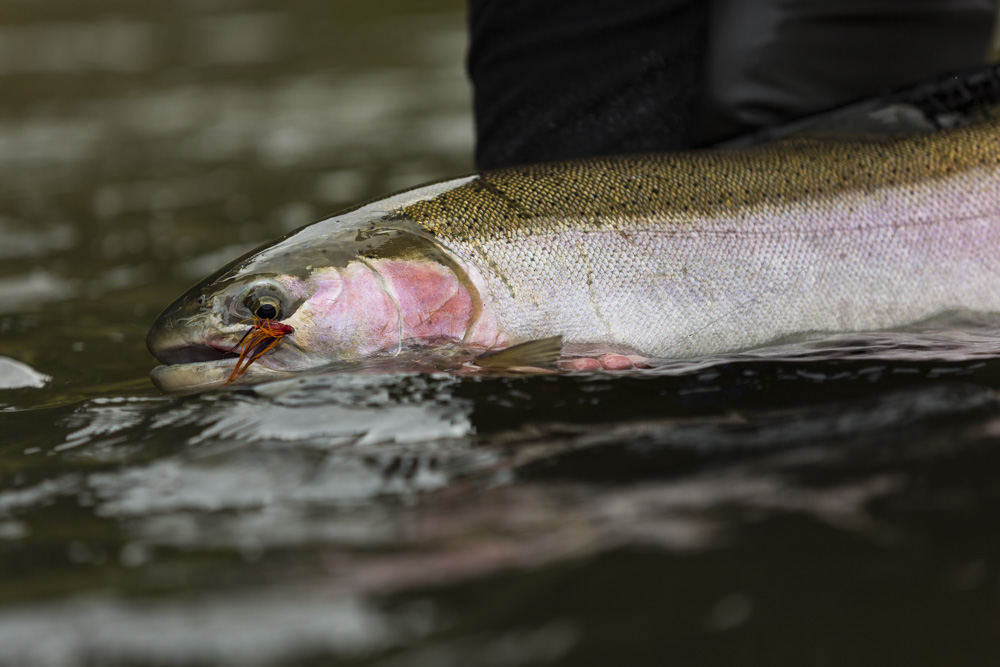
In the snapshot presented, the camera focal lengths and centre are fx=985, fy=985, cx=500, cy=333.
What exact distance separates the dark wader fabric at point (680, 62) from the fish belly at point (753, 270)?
760mm

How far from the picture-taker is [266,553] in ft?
5.27

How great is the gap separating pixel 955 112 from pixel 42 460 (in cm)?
257

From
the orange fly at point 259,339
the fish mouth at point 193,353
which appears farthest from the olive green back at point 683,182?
the fish mouth at point 193,353

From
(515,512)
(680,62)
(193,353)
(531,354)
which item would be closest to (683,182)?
(531,354)

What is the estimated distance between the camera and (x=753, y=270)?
242cm

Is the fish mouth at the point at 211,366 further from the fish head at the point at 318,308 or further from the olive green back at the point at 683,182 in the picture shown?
the olive green back at the point at 683,182

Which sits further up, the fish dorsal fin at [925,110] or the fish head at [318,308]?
the fish dorsal fin at [925,110]

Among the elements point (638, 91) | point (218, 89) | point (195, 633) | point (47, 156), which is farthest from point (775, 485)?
point (218, 89)

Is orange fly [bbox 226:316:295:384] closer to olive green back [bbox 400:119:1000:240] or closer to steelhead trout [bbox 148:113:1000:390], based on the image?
steelhead trout [bbox 148:113:1000:390]

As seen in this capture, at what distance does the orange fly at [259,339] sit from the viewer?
7.45 ft

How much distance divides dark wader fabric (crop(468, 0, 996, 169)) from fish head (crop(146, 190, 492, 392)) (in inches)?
50.7

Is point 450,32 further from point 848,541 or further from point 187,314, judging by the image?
point 848,541

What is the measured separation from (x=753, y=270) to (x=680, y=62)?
1216 millimetres

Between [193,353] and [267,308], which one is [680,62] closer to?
[267,308]
